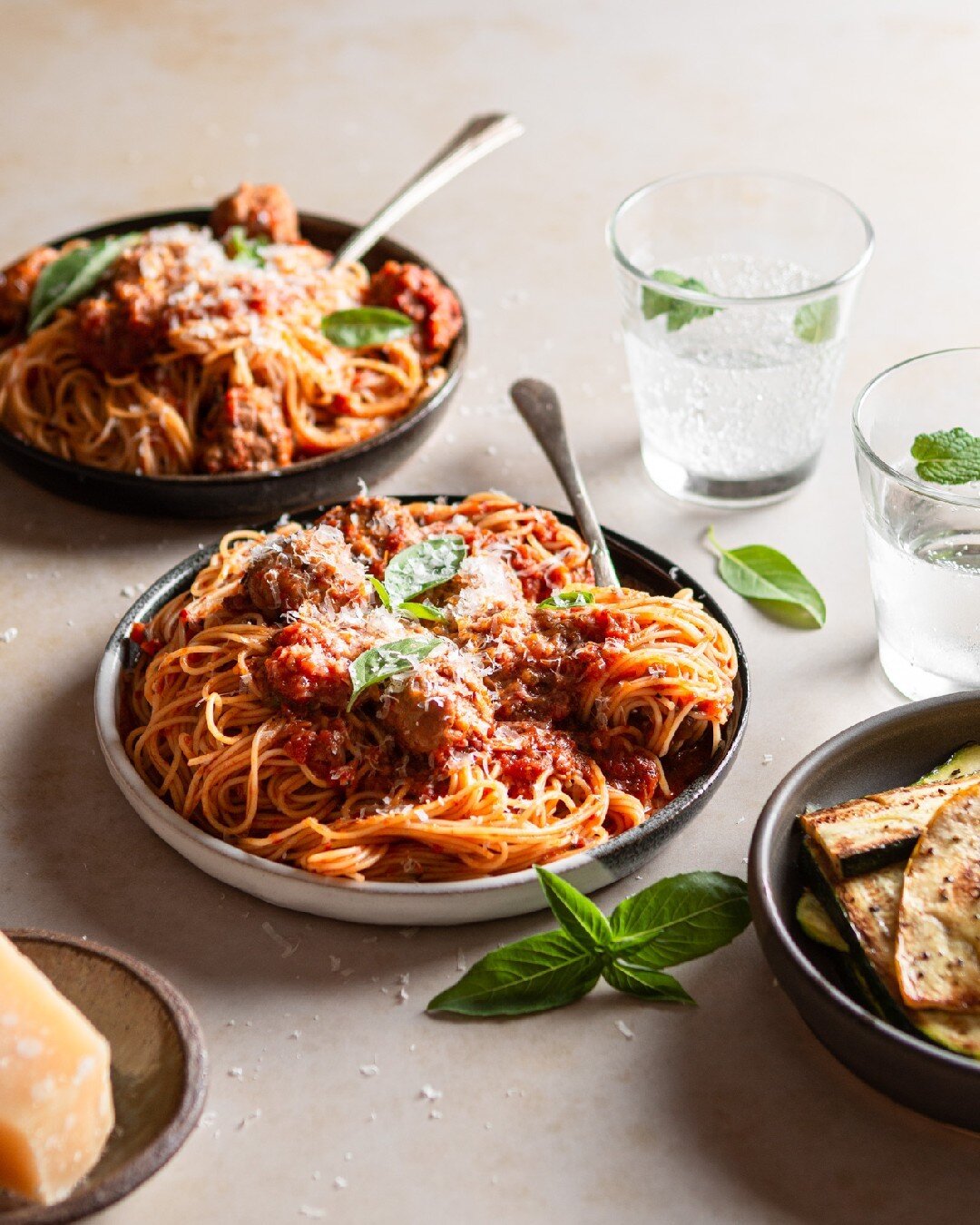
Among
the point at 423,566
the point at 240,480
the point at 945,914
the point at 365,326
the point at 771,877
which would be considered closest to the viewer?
the point at 945,914

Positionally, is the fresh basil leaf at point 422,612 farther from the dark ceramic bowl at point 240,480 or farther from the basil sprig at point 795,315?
the basil sprig at point 795,315

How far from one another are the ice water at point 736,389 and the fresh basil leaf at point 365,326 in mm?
629

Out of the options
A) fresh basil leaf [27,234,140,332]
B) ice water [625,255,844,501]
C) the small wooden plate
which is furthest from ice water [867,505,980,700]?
fresh basil leaf [27,234,140,332]

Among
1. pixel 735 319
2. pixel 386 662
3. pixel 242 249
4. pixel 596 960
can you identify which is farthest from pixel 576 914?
pixel 242 249

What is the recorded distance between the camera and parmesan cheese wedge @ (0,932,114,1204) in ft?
6.30

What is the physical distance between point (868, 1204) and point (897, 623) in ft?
3.98

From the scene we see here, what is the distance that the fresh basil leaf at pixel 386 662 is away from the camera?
251 cm

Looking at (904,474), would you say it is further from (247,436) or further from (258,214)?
(258,214)

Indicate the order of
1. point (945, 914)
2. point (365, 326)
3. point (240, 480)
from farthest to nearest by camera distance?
1. point (365, 326)
2. point (240, 480)
3. point (945, 914)

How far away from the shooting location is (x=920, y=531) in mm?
2836

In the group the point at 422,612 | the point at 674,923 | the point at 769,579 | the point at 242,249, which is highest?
the point at 242,249

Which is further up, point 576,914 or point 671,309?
point 671,309

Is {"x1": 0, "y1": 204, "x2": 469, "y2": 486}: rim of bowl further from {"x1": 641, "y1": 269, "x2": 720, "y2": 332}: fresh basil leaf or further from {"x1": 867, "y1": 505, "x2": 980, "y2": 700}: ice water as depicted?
{"x1": 867, "y1": 505, "x2": 980, "y2": 700}: ice water

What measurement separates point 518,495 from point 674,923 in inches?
57.7
